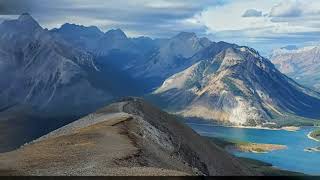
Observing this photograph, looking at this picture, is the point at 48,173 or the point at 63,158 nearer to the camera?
the point at 48,173

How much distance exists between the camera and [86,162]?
90.6 metres

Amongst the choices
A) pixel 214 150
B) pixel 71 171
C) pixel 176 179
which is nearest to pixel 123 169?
pixel 71 171

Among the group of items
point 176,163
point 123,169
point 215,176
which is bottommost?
point 215,176

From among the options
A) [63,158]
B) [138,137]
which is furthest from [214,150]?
[63,158]

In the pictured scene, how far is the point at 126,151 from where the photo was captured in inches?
4141

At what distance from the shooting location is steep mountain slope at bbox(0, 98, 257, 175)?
3332 inches

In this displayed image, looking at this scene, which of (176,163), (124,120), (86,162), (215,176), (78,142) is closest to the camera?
(86,162)

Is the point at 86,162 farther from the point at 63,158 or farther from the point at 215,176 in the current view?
the point at 215,176

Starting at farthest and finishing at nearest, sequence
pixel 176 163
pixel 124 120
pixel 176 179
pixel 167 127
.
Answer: pixel 167 127 < pixel 124 120 < pixel 176 163 < pixel 176 179

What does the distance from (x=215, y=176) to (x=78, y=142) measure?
59.0 metres

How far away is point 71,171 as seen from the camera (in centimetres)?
8219

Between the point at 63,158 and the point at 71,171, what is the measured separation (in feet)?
38.9

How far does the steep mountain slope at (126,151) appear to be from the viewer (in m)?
84.6

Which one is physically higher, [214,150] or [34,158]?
[34,158]
